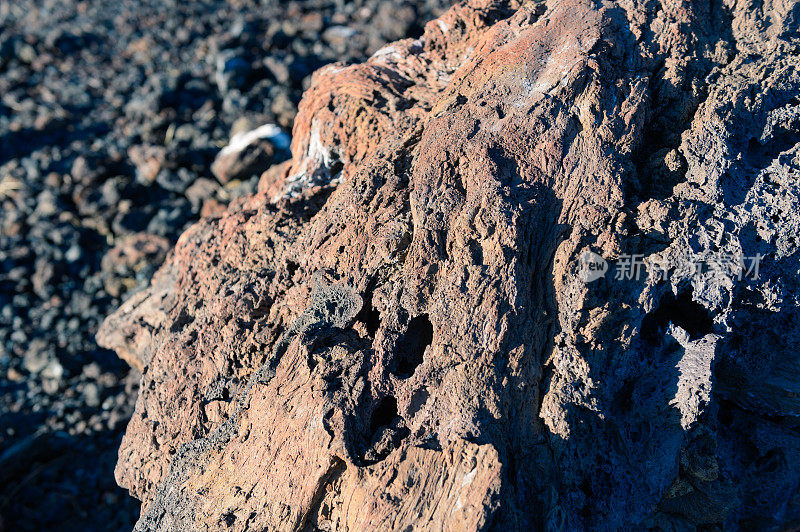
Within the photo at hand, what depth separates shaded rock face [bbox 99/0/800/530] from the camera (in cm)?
218

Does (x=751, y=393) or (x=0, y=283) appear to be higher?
(x=0, y=283)

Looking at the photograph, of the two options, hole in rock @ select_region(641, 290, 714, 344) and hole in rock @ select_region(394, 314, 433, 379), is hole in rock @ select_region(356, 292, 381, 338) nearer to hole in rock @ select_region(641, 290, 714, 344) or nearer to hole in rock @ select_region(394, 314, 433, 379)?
hole in rock @ select_region(394, 314, 433, 379)

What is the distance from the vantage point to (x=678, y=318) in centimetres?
253

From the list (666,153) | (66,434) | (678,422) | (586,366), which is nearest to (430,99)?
(666,153)

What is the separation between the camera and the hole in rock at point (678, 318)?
248 centimetres

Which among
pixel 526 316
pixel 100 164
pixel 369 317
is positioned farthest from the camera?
pixel 100 164

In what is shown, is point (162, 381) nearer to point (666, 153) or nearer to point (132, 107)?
point (666, 153)

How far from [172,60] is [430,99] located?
211 inches

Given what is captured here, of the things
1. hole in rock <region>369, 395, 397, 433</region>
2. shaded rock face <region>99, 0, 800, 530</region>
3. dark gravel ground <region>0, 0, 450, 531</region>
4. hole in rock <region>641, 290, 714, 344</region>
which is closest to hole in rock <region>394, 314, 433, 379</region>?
shaded rock face <region>99, 0, 800, 530</region>

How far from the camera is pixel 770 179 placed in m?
2.56

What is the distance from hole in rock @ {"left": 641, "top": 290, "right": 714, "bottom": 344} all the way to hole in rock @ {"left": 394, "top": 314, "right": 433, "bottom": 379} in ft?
2.94

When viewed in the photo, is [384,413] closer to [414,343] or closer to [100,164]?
[414,343]

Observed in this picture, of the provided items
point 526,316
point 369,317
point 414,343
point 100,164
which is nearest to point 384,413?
point 414,343

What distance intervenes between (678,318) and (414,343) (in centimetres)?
112
